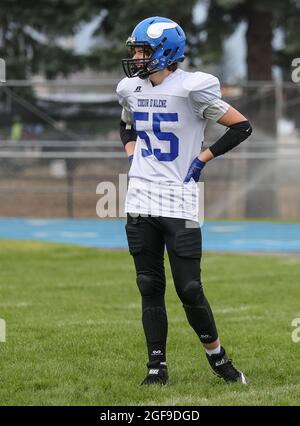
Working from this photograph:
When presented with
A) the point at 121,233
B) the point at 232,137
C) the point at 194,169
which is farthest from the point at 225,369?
the point at 121,233

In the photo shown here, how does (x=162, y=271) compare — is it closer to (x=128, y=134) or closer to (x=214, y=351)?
(x=214, y=351)

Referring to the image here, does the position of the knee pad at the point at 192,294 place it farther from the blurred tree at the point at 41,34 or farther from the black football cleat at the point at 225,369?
the blurred tree at the point at 41,34

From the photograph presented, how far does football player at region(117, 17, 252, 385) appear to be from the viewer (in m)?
5.18

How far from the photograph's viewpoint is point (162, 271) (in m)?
5.37

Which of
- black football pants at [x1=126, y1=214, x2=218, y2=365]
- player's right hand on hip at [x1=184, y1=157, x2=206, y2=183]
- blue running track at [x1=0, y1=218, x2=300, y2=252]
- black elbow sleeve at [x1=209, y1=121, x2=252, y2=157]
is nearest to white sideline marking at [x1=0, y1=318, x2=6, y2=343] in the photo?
black football pants at [x1=126, y1=214, x2=218, y2=365]

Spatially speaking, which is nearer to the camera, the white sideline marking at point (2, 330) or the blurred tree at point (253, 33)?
the white sideline marking at point (2, 330)

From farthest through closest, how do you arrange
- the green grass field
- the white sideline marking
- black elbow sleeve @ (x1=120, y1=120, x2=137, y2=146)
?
the white sideline marking, black elbow sleeve @ (x1=120, y1=120, x2=137, y2=146), the green grass field

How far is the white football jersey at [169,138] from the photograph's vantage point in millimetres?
5176

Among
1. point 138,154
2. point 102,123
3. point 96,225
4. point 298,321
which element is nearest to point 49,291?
point 298,321

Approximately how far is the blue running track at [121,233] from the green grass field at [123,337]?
2.64 m

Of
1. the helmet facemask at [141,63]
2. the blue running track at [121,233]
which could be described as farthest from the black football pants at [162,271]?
the blue running track at [121,233]

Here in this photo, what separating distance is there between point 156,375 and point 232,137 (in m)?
1.39

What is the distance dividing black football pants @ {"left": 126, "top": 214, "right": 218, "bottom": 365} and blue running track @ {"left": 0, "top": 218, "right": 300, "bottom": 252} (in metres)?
8.86

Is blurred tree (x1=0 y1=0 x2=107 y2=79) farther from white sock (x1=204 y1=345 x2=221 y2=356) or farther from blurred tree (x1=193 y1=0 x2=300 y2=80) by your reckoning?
white sock (x1=204 y1=345 x2=221 y2=356)
